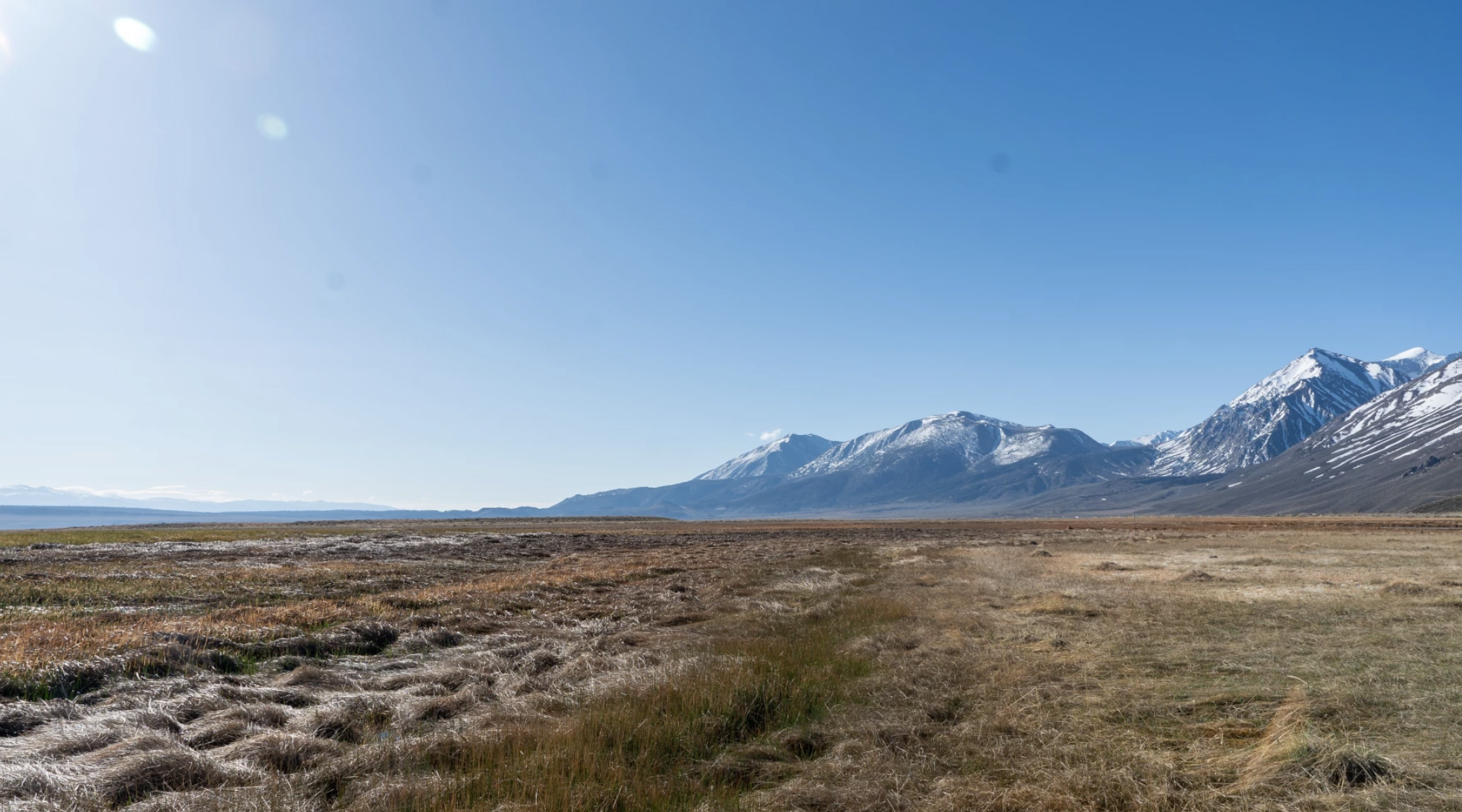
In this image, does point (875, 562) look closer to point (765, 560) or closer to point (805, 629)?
point (765, 560)

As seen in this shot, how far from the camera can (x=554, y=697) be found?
37.1 ft

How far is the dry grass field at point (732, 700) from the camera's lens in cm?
749

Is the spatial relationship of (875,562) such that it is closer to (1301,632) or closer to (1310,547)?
(1301,632)

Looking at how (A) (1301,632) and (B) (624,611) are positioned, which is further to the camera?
(B) (624,611)

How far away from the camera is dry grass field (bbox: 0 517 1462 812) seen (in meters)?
7.49

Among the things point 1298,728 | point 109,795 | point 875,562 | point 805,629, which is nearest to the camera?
point 109,795

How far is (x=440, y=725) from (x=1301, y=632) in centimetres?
1887

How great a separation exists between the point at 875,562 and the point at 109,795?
4131 cm

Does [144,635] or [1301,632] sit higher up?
[144,635]

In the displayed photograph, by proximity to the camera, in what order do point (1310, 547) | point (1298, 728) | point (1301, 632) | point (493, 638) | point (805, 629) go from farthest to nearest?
1. point (1310, 547)
2. point (805, 629)
3. point (493, 638)
4. point (1301, 632)
5. point (1298, 728)

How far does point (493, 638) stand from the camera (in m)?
16.9

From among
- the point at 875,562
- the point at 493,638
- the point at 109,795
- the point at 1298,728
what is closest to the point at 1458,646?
the point at 1298,728

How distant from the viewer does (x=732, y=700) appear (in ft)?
35.6

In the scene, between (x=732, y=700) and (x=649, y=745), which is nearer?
(x=649, y=745)
